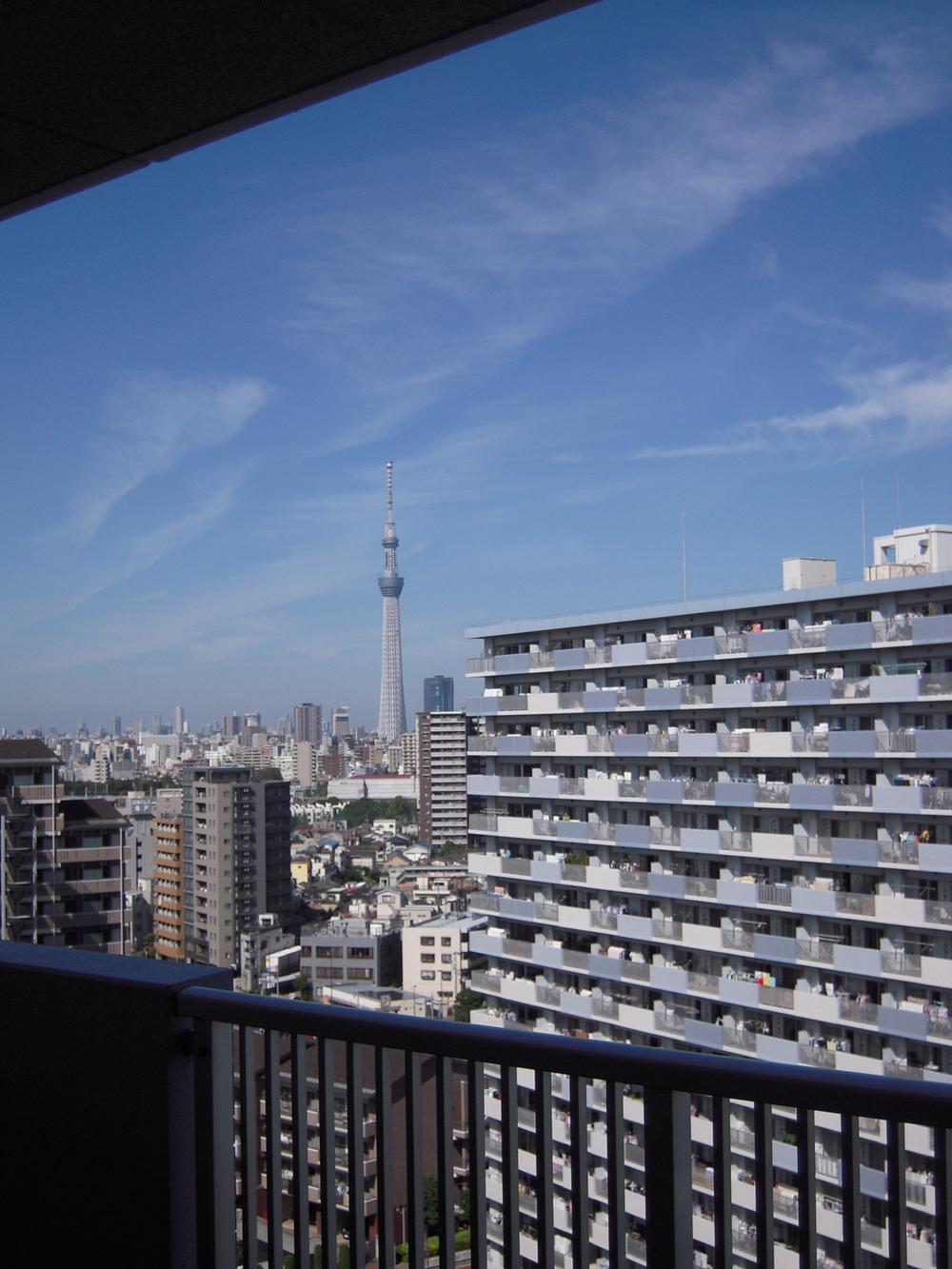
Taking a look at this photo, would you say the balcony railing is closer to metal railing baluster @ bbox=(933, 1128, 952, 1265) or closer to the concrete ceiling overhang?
metal railing baluster @ bbox=(933, 1128, 952, 1265)

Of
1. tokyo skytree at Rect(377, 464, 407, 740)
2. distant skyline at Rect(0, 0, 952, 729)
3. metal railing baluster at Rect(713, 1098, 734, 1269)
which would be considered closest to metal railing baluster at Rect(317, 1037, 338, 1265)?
metal railing baluster at Rect(713, 1098, 734, 1269)

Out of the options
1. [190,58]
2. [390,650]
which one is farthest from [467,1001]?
[390,650]

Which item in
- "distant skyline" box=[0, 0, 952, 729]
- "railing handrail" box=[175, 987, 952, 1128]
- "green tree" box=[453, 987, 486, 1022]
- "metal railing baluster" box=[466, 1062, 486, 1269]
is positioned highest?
"distant skyline" box=[0, 0, 952, 729]

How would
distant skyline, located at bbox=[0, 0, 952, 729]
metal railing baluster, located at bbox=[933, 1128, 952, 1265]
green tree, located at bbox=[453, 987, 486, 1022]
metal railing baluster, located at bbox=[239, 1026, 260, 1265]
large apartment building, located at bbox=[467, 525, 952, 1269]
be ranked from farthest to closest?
1. distant skyline, located at bbox=[0, 0, 952, 729]
2. green tree, located at bbox=[453, 987, 486, 1022]
3. large apartment building, located at bbox=[467, 525, 952, 1269]
4. metal railing baluster, located at bbox=[239, 1026, 260, 1265]
5. metal railing baluster, located at bbox=[933, 1128, 952, 1265]

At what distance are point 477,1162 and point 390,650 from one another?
68.0m

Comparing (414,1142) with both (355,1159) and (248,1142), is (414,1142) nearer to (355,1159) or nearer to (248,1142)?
(355,1159)

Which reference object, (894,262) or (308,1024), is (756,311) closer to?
(894,262)

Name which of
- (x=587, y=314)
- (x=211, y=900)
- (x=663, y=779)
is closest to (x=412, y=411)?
(x=587, y=314)

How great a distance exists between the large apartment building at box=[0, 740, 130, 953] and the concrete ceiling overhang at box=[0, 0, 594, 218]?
7.09 m

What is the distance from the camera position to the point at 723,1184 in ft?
3.00

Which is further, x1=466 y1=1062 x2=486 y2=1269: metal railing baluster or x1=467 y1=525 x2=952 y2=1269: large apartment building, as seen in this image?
x1=467 y1=525 x2=952 y2=1269: large apartment building

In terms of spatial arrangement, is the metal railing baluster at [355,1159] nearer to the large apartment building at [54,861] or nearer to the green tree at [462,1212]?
the green tree at [462,1212]

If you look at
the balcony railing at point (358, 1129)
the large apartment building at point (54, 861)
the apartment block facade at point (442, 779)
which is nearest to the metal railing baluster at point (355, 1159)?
the balcony railing at point (358, 1129)

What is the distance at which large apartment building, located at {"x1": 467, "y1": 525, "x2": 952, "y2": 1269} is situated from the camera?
10789 mm
